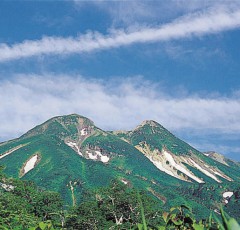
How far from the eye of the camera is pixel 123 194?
200ft

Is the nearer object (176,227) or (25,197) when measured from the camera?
(176,227)

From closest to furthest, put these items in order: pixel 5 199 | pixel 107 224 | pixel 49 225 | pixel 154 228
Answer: pixel 154 228 < pixel 49 225 < pixel 5 199 < pixel 107 224

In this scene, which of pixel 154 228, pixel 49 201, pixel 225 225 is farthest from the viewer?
pixel 49 201

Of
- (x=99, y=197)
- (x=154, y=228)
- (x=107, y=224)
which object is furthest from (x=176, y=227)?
Answer: (x=99, y=197)

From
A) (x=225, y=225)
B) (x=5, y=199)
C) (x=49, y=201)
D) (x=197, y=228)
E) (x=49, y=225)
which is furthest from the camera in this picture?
(x=49, y=201)

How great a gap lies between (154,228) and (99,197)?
2538 inches

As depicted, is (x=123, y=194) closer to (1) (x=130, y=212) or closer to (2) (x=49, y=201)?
(1) (x=130, y=212)

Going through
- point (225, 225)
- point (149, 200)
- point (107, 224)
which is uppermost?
point (149, 200)

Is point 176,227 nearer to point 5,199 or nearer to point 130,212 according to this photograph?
point 5,199

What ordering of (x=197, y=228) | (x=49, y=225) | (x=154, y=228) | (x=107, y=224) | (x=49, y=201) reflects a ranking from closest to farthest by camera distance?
(x=197, y=228), (x=154, y=228), (x=49, y=225), (x=107, y=224), (x=49, y=201)

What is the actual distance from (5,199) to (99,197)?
20674 millimetres

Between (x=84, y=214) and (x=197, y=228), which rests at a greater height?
(x=84, y=214)

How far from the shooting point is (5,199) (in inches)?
1893

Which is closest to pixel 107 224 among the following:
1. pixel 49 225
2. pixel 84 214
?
pixel 84 214
